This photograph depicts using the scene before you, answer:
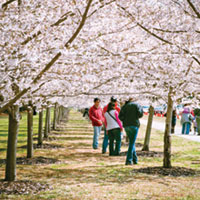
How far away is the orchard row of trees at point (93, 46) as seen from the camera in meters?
Result: 5.88

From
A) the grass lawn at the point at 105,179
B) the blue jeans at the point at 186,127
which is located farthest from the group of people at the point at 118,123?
the blue jeans at the point at 186,127

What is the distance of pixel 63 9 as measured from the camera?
23.4ft

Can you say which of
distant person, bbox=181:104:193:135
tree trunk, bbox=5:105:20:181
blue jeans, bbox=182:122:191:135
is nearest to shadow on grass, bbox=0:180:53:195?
tree trunk, bbox=5:105:20:181

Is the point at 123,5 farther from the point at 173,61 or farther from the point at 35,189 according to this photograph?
the point at 35,189

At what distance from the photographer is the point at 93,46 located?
615 cm

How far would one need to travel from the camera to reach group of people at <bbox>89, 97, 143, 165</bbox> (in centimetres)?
992

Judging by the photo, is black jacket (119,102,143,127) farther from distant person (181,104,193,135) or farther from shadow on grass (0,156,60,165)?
distant person (181,104,193,135)

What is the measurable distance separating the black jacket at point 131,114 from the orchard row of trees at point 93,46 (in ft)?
2.49

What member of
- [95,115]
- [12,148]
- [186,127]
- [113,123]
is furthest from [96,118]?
[186,127]

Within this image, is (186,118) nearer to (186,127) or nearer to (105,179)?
(186,127)

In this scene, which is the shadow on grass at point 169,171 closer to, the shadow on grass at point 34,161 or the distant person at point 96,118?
the shadow on grass at point 34,161

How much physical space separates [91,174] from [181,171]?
7.18ft

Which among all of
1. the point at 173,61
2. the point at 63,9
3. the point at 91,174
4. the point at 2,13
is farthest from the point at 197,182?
the point at 2,13

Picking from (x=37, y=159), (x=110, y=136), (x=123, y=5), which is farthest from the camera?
(x=110, y=136)
